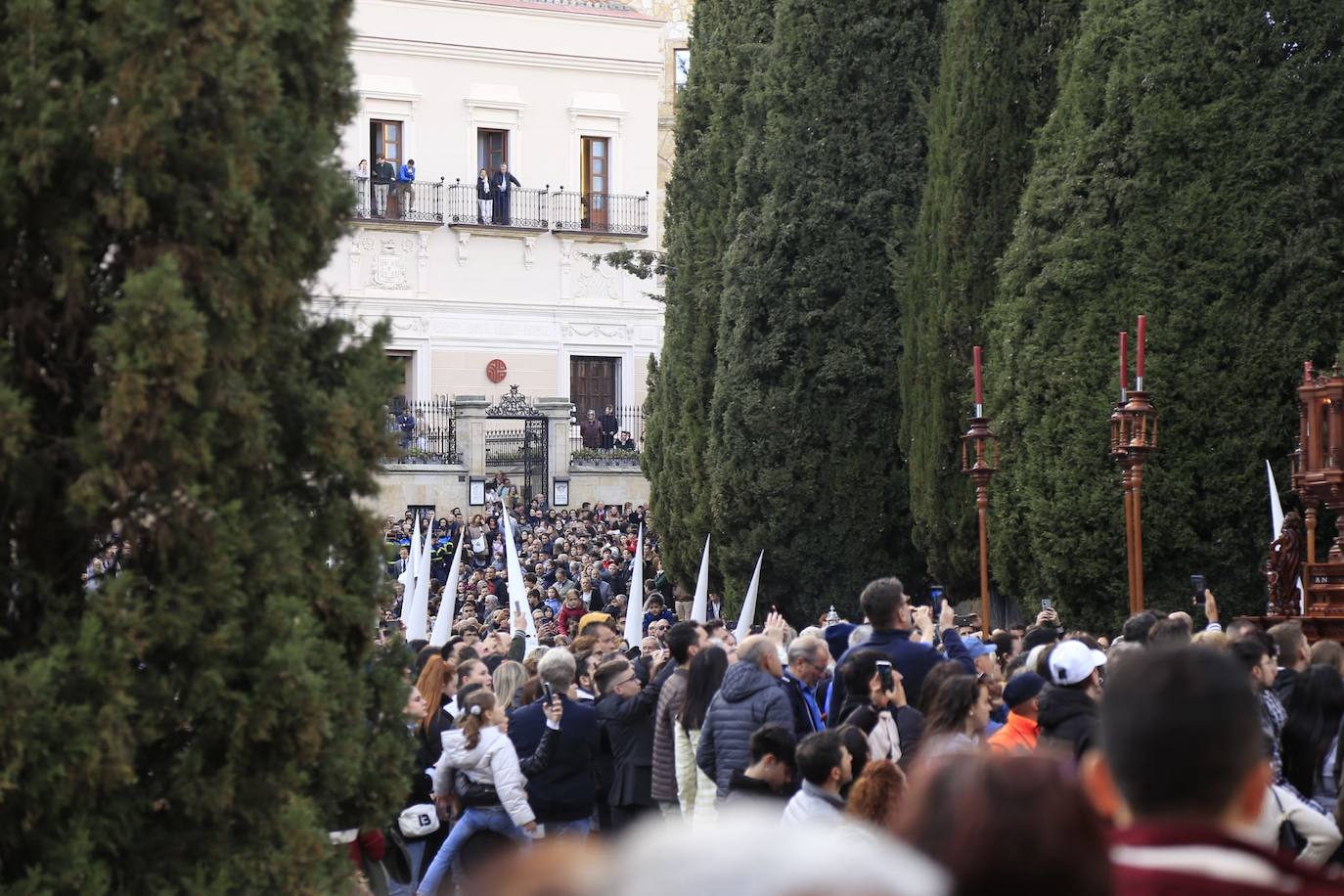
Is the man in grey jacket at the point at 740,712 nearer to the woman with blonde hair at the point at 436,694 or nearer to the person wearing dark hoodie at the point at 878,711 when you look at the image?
the person wearing dark hoodie at the point at 878,711

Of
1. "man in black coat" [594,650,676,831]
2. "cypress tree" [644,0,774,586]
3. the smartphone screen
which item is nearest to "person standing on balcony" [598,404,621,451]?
"cypress tree" [644,0,774,586]

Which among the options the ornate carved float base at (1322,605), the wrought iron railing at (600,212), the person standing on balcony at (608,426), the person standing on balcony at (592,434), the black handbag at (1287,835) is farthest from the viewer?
the wrought iron railing at (600,212)

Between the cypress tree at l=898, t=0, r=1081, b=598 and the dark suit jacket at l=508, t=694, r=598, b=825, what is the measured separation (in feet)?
33.1

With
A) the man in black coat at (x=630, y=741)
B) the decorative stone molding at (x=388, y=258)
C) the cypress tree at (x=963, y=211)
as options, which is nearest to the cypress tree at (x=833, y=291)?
the cypress tree at (x=963, y=211)

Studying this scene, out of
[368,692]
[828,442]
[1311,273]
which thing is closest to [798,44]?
[828,442]

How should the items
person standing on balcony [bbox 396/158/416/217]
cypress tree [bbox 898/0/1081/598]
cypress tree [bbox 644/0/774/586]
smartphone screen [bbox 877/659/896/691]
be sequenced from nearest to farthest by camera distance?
smartphone screen [bbox 877/659/896/691], cypress tree [bbox 898/0/1081/598], cypress tree [bbox 644/0/774/586], person standing on balcony [bbox 396/158/416/217]

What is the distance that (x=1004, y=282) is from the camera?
19266 mm

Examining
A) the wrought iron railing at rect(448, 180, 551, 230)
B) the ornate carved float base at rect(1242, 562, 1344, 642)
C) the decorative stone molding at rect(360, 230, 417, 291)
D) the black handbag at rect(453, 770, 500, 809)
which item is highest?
the wrought iron railing at rect(448, 180, 551, 230)

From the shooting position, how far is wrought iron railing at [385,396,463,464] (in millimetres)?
40219

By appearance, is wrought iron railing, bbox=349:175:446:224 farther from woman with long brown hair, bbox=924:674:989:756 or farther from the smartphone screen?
woman with long brown hair, bbox=924:674:989:756

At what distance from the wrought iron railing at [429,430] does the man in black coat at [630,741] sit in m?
29.0

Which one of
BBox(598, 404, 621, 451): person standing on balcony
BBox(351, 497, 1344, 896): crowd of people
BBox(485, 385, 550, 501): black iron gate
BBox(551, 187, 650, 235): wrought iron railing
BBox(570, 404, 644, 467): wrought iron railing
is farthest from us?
BBox(551, 187, 650, 235): wrought iron railing

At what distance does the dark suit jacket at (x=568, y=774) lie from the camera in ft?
33.3

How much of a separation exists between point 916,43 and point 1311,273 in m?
6.98
